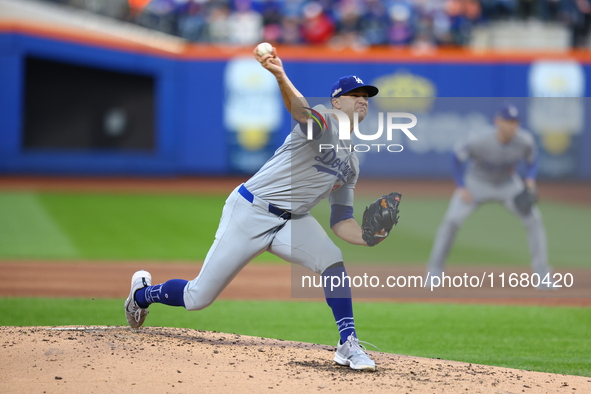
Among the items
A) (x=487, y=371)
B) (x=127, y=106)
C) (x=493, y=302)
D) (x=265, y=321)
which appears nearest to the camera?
(x=487, y=371)

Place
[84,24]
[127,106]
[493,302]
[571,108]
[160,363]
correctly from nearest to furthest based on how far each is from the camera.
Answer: [160,363]
[493,302]
[571,108]
[84,24]
[127,106]

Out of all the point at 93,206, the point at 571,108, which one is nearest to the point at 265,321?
the point at 93,206

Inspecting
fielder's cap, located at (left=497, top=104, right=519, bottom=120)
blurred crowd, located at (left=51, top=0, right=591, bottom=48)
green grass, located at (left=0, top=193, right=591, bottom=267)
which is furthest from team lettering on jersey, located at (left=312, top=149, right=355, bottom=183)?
blurred crowd, located at (left=51, top=0, right=591, bottom=48)

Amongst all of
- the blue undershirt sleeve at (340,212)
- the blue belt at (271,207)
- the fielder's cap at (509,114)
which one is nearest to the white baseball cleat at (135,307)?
the blue belt at (271,207)

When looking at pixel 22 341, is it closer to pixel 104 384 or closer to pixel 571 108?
pixel 104 384

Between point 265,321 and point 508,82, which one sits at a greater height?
point 508,82

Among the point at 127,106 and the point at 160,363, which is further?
the point at 127,106

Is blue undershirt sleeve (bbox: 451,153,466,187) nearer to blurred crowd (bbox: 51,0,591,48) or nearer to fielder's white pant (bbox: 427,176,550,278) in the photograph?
fielder's white pant (bbox: 427,176,550,278)
